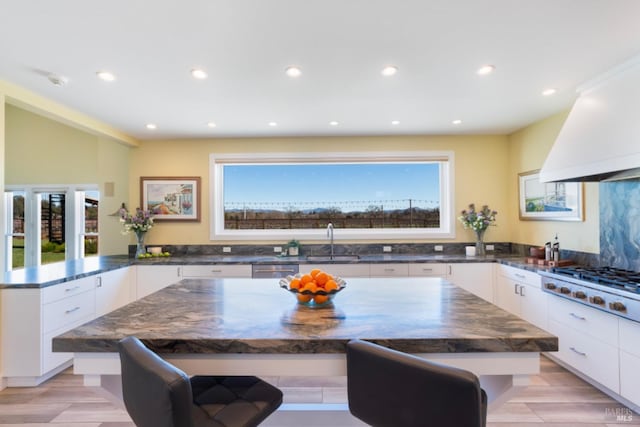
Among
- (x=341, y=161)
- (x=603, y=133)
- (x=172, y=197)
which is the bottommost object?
(x=172, y=197)

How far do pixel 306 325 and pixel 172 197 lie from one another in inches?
142

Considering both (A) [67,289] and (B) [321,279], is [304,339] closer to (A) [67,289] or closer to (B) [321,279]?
(B) [321,279]

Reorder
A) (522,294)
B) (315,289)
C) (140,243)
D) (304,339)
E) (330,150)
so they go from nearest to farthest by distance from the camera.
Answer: (304,339)
(315,289)
(522,294)
(140,243)
(330,150)

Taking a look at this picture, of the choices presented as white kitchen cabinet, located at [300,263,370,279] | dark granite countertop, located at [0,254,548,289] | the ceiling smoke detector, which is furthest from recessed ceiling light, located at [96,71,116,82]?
white kitchen cabinet, located at [300,263,370,279]

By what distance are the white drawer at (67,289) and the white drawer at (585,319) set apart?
4.22m

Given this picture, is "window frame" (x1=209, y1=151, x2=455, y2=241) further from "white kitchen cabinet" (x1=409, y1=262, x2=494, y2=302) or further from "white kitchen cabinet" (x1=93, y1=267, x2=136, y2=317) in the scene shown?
"white kitchen cabinet" (x1=93, y1=267, x2=136, y2=317)

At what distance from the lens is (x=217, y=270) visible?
3.71 m

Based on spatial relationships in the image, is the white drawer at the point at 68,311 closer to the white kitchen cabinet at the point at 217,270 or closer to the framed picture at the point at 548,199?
the white kitchen cabinet at the point at 217,270

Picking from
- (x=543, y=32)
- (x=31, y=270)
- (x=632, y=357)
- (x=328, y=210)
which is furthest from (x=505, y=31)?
(x=31, y=270)

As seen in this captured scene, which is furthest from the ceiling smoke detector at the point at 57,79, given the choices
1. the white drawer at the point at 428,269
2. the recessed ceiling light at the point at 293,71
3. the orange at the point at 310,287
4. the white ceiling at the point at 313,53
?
the white drawer at the point at 428,269

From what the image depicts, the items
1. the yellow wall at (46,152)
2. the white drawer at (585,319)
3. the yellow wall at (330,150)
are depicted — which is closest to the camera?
the white drawer at (585,319)

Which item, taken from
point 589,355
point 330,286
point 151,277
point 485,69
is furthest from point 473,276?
point 151,277

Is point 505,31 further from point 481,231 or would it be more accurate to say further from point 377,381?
point 481,231

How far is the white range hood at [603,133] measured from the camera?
2.14 m
